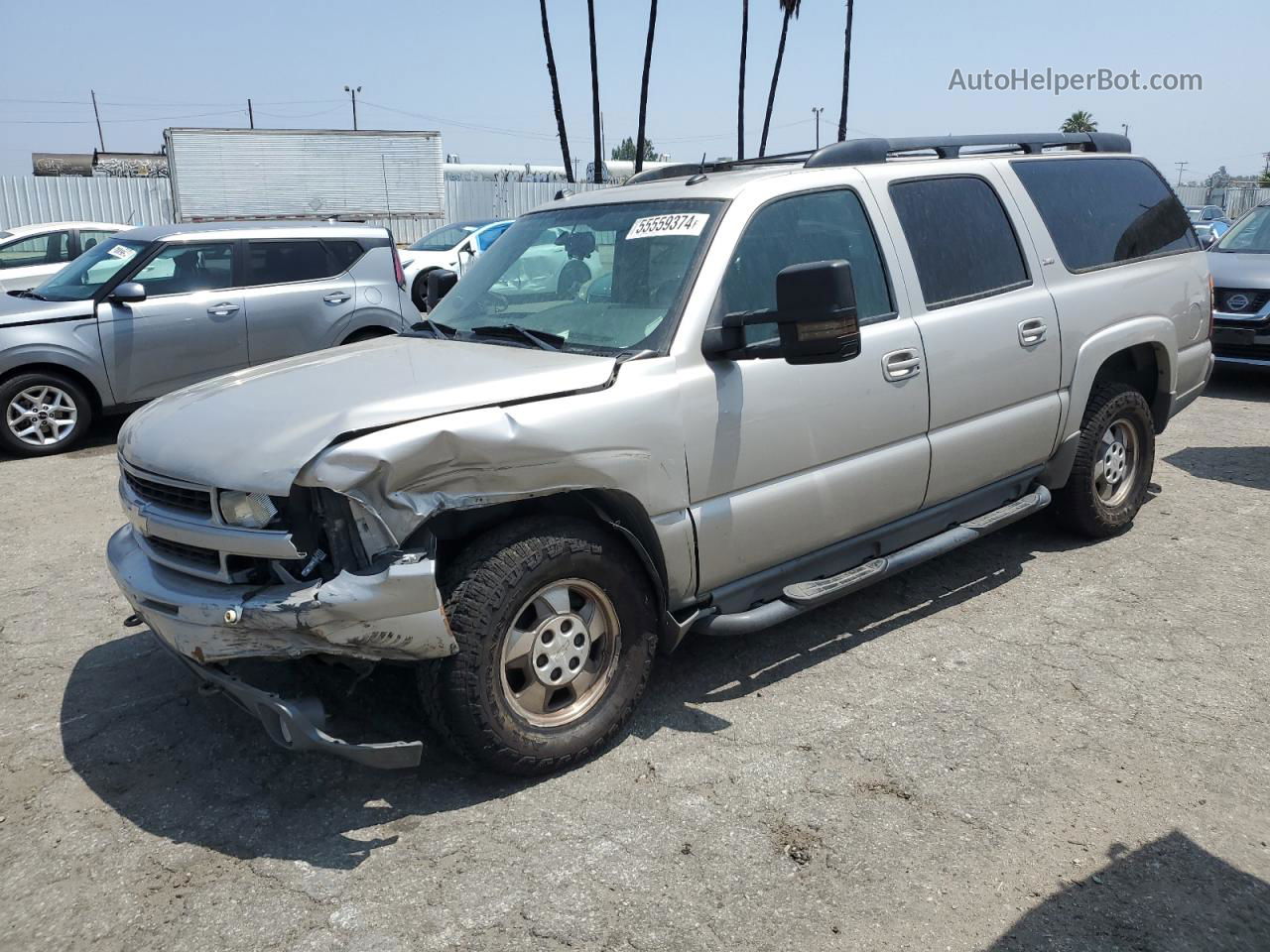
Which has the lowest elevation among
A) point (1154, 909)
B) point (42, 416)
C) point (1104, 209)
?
point (1154, 909)

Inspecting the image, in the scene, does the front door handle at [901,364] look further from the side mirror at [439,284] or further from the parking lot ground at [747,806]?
the side mirror at [439,284]

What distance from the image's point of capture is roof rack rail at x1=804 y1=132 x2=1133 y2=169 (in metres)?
4.38

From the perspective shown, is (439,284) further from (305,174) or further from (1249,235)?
(305,174)

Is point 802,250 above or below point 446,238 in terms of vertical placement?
below

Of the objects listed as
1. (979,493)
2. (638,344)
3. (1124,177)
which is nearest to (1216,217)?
(1124,177)

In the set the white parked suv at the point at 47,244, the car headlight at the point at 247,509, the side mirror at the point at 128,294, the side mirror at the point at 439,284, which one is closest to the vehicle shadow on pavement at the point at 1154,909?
the car headlight at the point at 247,509

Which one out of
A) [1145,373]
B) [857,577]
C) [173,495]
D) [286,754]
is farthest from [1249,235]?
[173,495]

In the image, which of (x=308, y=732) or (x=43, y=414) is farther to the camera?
(x=43, y=414)

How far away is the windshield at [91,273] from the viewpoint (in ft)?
27.8

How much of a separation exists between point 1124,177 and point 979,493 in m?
2.20

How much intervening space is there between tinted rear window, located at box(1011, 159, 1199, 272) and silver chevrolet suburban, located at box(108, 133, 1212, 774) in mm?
32

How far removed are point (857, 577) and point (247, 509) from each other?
2.31 m

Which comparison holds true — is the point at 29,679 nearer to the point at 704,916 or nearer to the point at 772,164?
the point at 704,916

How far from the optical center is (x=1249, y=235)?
10.9 m
